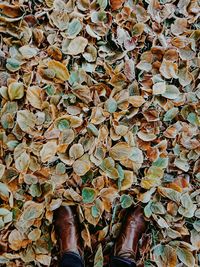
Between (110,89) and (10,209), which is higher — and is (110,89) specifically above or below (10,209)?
above

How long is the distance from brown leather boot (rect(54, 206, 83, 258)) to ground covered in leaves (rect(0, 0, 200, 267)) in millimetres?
26

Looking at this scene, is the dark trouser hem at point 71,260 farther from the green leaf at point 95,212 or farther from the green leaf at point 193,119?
the green leaf at point 193,119

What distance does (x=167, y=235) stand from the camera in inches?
60.1

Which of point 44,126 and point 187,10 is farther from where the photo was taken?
point 187,10

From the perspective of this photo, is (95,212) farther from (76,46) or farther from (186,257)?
(76,46)

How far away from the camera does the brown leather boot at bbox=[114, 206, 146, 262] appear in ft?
4.84

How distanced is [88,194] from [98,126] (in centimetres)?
23

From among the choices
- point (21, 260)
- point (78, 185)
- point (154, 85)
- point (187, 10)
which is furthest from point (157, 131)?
point (21, 260)

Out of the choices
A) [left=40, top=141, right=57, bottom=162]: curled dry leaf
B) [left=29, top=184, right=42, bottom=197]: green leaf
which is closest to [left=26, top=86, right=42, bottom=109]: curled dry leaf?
[left=40, top=141, right=57, bottom=162]: curled dry leaf

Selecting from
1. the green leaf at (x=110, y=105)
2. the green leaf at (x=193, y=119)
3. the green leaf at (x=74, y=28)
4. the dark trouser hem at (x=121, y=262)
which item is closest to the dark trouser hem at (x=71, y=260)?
the dark trouser hem at (x=121, y=262)

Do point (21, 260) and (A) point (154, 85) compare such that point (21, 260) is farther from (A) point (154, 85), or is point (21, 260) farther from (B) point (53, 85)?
(A) point (154, 85)

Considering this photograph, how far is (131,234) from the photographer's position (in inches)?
59.3

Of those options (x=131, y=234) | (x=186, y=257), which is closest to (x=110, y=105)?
(x=131, y=234)

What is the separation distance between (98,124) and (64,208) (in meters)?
Answer: 0.30
